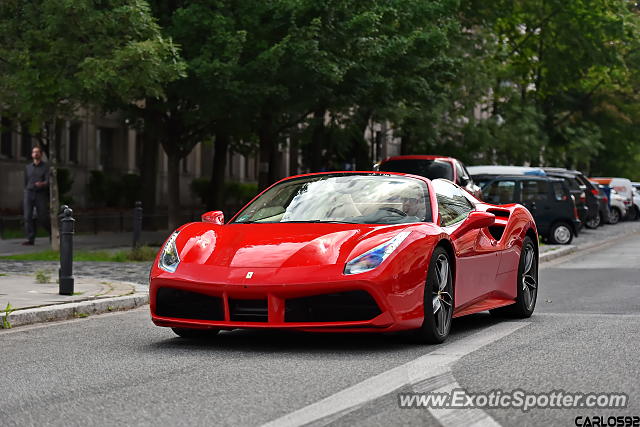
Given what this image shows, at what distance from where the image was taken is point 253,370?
7.34m

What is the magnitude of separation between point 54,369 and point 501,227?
436 cm

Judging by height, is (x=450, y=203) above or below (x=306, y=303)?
above

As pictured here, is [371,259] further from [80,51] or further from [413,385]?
[80,51]

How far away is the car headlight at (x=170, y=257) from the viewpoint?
8606 millimetres

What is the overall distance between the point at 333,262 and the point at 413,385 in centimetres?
165

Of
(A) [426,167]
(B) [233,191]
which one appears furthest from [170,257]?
(B) [233,191]

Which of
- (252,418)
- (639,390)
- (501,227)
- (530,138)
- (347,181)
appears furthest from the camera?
(530,138)

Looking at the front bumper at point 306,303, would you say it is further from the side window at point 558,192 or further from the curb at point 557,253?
the side window at point 558,192

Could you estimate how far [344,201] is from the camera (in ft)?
30.7

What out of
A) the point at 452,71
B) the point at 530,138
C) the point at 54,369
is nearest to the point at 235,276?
the point at 54,369

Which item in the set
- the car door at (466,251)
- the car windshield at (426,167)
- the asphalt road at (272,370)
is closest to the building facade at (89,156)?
the car windshield at (426,167)

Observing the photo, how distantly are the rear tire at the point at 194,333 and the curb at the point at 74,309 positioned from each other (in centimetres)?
198

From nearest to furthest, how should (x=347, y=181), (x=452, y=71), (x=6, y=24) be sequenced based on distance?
(x=347, y=181) → (x=6, y=24) → (x=452, y=71)

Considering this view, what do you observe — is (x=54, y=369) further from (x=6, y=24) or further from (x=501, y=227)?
(x=6, y=24)
